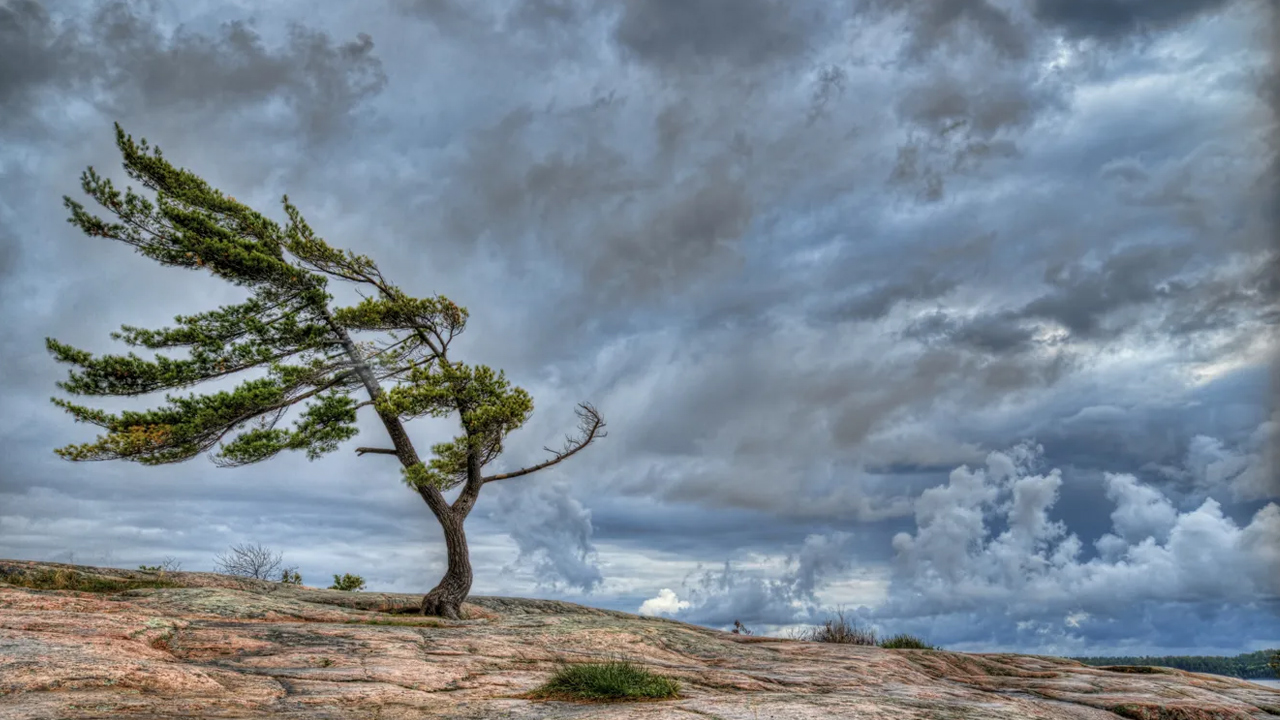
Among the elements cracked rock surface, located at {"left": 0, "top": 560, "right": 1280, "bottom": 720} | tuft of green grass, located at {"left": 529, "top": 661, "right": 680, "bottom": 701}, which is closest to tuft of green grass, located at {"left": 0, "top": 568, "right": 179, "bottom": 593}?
cracked rock surface, located at {"left": 0, "top": 560, "right": 1280, "bottom": 720}

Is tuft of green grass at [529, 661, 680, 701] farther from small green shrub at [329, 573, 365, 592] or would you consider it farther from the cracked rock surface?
Result: small green shrub at [329, 573, 365, 592]

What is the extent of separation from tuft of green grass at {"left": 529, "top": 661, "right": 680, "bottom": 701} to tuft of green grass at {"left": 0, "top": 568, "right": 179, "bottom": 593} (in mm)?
14061

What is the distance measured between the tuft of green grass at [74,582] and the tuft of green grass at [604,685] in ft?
46.1

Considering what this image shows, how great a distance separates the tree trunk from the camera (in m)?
22.2

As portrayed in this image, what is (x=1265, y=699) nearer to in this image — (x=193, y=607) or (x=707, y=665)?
(x=707, y=665)

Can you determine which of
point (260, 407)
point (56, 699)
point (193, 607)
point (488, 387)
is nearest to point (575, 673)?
point (56, 699)

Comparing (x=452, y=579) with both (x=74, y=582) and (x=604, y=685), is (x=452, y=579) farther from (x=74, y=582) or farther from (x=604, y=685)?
(x=604, y=685)

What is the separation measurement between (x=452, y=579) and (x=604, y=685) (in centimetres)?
1387

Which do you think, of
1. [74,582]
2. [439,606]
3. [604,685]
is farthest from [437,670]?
[74,582]

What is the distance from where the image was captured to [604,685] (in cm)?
979

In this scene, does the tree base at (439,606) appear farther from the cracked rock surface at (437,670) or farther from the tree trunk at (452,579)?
the cracked rock surface at (437,670)

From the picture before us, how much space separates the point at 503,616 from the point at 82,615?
39.9 feet

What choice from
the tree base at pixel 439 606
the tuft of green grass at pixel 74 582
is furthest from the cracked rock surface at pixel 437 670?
the tree base at pixel 439 606

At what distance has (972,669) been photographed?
1823 centimetres
